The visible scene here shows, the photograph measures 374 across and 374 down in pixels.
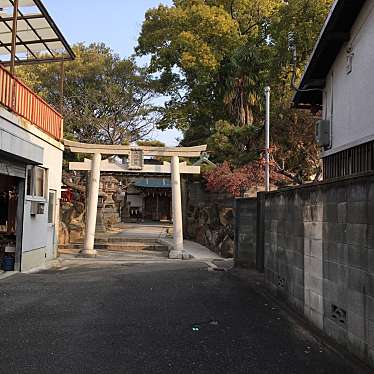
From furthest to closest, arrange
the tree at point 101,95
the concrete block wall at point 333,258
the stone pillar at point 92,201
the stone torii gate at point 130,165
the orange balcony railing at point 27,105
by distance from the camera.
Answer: the tree at point 101,95 → the stone torii gate at point 130,165 → the stone pillar at point 92,201 → the orange balcony railing at point 27,105 → the concrete block wall at point 333,258

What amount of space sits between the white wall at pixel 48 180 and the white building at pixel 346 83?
23.7 feet

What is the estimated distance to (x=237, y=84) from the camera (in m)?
22.6

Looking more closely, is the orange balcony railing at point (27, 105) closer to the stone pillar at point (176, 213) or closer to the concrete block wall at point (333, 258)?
the stone pillar at point (176, 213)

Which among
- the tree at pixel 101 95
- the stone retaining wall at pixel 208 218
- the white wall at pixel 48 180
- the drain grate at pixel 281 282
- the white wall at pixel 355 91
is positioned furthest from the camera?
the tree at pixel 101 95

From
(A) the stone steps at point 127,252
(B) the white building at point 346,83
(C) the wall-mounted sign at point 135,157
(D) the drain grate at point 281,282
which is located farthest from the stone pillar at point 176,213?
(D) the drain grate at point 281,282

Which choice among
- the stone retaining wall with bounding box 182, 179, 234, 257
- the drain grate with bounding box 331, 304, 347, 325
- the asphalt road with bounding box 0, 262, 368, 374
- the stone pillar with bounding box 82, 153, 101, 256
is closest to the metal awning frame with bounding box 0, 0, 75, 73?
the stone pillar with bounding box 82, 153, 101, 256

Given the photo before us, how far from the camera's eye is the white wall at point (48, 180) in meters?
10.9

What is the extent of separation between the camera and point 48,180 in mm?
14344

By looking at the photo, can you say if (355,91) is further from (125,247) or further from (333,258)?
(125,247)

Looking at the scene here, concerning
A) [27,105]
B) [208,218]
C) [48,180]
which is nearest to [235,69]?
[208,218]

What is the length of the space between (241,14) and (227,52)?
3139 mm

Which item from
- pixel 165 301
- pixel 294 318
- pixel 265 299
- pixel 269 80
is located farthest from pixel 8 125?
pixel 269 80

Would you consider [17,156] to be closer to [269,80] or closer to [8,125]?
[8,125]

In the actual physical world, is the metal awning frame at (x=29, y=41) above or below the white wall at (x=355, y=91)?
above
